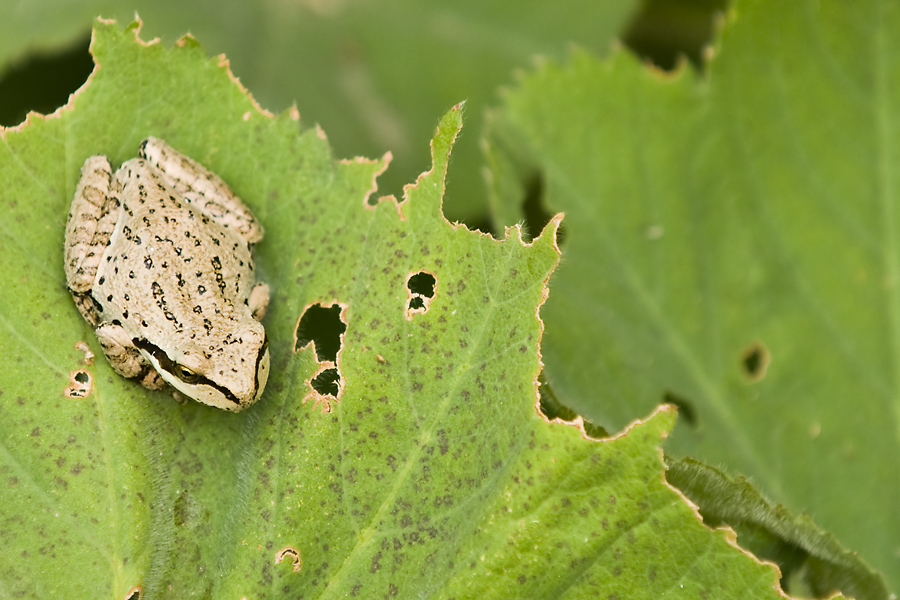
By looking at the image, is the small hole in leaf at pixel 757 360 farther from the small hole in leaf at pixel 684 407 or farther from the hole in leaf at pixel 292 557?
the hole in leaf at pixel 292 557

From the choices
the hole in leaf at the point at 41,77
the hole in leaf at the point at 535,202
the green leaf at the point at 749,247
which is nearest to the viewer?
the green leaf at the point at 749,247

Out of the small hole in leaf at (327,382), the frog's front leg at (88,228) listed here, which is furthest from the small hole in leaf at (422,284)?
the frog's front leg at (88,228)

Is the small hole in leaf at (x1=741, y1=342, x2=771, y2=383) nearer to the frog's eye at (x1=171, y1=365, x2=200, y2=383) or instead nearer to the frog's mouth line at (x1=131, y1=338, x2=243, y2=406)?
the frog's mouth line at (x1=131, y1=338, x2=243, y2=406)

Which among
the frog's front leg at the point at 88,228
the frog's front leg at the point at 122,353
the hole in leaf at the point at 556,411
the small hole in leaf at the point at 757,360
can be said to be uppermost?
the small hole in leaf at the point at 757,360

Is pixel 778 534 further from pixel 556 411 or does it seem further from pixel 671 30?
pixel 671 30

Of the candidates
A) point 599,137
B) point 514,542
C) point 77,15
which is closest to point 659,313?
point 599,137

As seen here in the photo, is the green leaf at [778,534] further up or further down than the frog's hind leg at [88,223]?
further up

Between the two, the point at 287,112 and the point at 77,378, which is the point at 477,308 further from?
the point at 77,378
